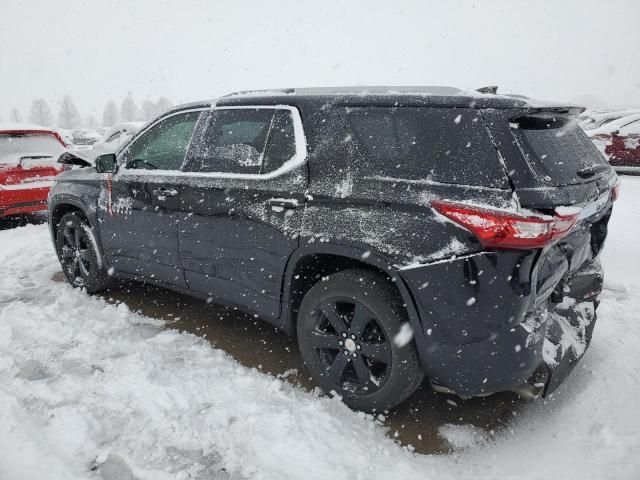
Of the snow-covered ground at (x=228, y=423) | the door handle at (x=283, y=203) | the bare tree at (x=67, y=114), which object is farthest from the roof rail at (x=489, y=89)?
the bare tree at (x=67, y=114)

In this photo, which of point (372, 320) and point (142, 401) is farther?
point (142, 401)

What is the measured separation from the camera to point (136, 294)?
4.50 meters

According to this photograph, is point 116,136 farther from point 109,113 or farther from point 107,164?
point 109,113

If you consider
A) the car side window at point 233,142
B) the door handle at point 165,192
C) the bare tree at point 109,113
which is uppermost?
the car side window at point 233,142

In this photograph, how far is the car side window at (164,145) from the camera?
136 inches

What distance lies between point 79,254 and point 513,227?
3976 millimetres

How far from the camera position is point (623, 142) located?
35.6 ft

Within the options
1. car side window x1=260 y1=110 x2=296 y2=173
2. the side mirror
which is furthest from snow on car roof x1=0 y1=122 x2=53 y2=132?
car side window x1=260 y1=110 x2=296 y2=173

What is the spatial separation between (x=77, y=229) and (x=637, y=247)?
6031 millimetres

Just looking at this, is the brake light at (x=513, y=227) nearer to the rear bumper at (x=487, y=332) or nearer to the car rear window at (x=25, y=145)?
the rear bumper at (x=487, y=332)

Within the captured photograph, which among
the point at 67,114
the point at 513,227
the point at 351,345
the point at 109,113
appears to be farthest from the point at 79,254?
the point at 109,113

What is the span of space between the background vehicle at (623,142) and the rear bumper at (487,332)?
10.4m

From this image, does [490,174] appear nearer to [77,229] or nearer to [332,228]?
[332,228]

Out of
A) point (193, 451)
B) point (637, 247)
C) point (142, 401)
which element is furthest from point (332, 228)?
point (637, 247)
